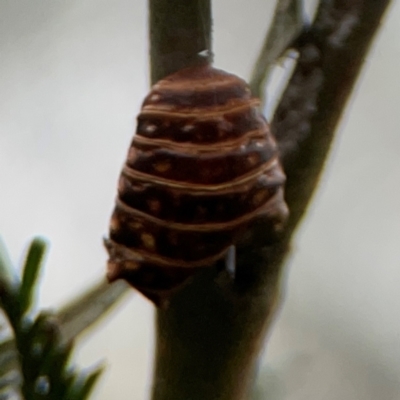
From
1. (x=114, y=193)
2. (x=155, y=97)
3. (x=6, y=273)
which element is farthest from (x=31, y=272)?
(x=114, y=193)

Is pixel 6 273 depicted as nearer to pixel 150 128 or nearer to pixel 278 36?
pixel 150 128

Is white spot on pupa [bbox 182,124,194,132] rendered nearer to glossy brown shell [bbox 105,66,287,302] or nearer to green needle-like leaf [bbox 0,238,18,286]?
glossy brown shell [bbox 105,66,287,302]

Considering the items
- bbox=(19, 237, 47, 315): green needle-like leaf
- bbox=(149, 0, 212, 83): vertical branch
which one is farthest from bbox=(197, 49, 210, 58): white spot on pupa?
bbox=(19, 237, 47, 315): green needle-like leaf

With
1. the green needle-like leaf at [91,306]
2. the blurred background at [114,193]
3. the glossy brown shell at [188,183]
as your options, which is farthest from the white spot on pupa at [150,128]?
the blurred background at [114,193]

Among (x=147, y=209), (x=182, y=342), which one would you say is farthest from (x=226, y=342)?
(x=147, y=209)

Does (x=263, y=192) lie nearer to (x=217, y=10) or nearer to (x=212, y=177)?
(x=212, y=177)

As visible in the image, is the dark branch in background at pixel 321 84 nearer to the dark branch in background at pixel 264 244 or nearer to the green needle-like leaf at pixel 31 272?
the dark branch in background at pixel 264 244

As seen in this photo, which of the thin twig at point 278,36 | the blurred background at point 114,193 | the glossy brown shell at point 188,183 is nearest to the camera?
the glossy brown shell at point 188,183
